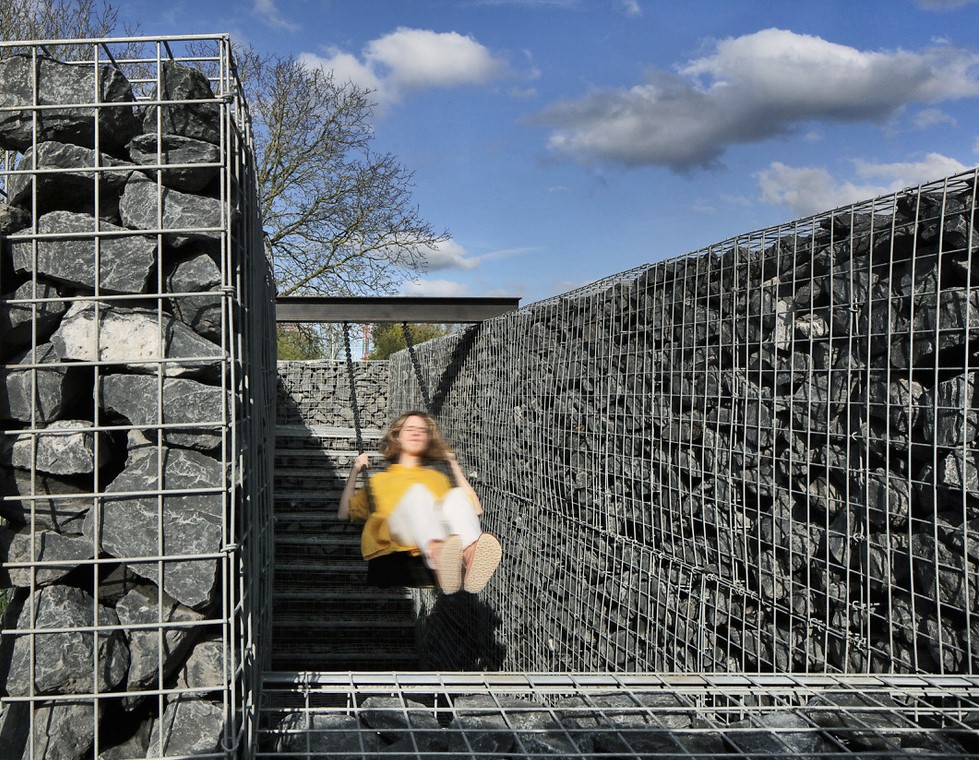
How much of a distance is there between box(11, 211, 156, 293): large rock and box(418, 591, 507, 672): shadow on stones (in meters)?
4.72

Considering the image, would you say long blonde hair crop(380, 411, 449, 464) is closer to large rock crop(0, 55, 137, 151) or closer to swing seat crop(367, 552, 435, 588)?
swing seat crop(367, 552, 435, 588)

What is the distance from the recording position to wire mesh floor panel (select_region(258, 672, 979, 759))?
102 inches

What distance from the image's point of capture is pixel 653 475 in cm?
427

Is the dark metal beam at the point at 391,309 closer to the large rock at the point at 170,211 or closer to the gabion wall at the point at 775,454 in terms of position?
the gabion wall at the point at 775,454

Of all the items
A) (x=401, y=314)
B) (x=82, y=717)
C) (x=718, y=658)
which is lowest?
(x=718, y=658)

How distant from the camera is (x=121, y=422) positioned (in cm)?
257

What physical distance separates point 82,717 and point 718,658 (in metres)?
2.57

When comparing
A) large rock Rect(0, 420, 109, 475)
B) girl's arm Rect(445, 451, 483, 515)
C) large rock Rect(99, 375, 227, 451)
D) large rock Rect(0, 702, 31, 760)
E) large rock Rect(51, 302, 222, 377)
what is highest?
large rock Rect(51, 302, 222, 377)

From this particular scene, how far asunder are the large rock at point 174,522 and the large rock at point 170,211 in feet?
2.18

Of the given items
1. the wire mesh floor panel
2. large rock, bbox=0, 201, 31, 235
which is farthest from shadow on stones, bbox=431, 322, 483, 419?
large rock, bbox=0, 201, 31, 235

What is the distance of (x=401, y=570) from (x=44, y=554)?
6.43 ft

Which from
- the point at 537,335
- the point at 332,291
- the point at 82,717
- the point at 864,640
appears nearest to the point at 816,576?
the point at 864,640

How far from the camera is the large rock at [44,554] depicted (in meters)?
2.47

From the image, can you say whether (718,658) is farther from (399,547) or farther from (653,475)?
(399,547)
